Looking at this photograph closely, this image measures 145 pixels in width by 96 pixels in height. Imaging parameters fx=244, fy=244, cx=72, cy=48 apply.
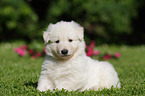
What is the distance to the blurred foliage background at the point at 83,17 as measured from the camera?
18531mm

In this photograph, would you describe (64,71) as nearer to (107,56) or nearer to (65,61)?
(65,61)

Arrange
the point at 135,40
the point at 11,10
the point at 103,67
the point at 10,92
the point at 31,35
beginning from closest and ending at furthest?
the point at 10,92 < the point at 103,67 < the point at 11,10 < the point at 31,35 < the point at 135,40

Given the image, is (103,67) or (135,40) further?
(135,40)

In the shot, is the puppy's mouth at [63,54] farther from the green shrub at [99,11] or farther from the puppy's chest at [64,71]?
the green shrub at [99,11]

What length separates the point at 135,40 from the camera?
22859 mm

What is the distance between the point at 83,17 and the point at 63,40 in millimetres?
16077

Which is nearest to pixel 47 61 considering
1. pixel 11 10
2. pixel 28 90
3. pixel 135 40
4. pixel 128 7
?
pixel 28 90

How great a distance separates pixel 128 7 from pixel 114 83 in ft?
50.5

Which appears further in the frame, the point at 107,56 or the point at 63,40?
the point at 107,56

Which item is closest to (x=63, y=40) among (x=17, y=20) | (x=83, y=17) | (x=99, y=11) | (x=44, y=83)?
(x=44, y=83)

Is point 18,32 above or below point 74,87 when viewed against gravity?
below

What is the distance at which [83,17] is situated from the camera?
20.2 m

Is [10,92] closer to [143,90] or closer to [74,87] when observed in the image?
[74,87]

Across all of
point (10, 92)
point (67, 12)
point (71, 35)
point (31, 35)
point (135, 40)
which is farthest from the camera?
point (135, 40)
